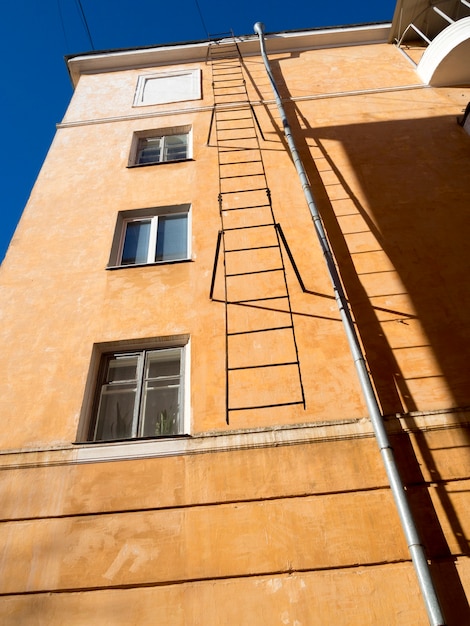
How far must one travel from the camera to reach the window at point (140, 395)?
492cm

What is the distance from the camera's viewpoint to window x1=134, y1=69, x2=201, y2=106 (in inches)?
402

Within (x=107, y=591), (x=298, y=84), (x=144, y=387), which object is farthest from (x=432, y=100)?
(x=107, y=591)

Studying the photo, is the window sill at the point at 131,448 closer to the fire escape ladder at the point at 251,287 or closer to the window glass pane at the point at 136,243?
the fire escape ladder at the point at 251,287

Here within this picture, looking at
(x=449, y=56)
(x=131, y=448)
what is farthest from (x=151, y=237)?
(x=449, y=56)

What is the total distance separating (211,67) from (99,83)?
9.14 ft

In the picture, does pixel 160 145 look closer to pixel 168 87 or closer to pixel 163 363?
pixel 168 87

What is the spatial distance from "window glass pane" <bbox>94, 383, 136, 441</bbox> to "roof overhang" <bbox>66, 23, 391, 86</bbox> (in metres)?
9.54

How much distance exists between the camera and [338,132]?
27.2 feet

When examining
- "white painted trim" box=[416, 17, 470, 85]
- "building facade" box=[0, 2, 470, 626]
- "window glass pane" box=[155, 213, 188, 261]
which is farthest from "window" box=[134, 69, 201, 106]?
"white painted trim" box=[416, 17, 470, 85]

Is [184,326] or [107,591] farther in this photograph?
[184,326]

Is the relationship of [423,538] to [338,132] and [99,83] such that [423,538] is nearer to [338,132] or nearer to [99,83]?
[338,132]

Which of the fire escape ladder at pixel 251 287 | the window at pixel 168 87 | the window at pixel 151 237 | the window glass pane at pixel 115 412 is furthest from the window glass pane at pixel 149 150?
the window glass pane at pixel 115 412

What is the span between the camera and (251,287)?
5.82 meters

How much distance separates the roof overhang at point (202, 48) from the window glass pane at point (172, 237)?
254 inches
